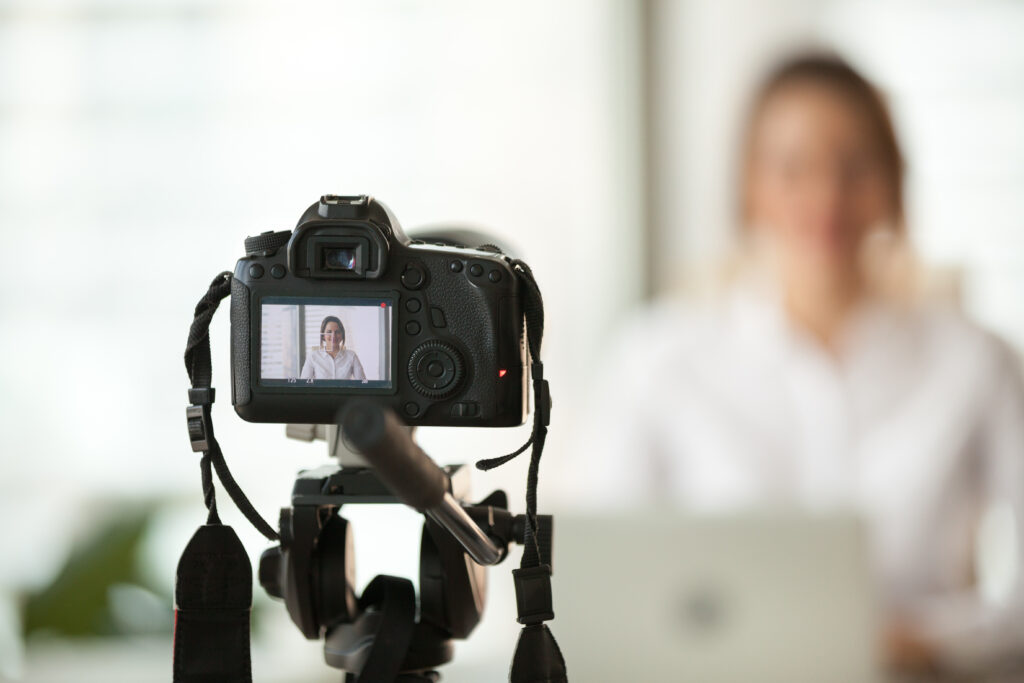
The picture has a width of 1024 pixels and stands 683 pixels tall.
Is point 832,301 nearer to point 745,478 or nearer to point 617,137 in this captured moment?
point 745,478

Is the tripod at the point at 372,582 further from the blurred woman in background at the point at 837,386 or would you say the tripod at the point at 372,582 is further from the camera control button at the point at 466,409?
the blurred woman in background at the point at 837,386

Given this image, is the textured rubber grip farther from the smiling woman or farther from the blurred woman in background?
the blurred woman in background

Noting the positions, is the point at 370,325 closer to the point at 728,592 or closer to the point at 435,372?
the point at 435,372

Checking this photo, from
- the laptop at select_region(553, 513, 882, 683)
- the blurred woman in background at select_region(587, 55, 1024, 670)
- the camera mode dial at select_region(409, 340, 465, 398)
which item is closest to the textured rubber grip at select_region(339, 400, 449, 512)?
the camera mode dial at select_region(409, 340, 465, 398)

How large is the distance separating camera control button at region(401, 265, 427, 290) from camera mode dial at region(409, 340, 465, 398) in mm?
30

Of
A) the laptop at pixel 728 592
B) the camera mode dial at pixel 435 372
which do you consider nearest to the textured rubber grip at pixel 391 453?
the camera mode dial at pixel 435 372

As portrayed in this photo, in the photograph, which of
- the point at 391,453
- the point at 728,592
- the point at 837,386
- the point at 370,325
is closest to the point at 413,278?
the point at 370,325

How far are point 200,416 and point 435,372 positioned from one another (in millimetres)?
117

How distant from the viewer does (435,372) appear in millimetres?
491

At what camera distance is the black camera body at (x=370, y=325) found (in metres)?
0.48

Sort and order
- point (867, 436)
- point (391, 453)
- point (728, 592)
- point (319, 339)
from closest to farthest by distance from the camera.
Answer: point (391, 453) → point (319, 339) → point (728, 592) → point (867, 436)

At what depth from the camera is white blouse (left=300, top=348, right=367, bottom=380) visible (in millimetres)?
485

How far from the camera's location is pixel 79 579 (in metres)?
1.57

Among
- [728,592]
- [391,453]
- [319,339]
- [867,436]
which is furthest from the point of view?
[867,436]
